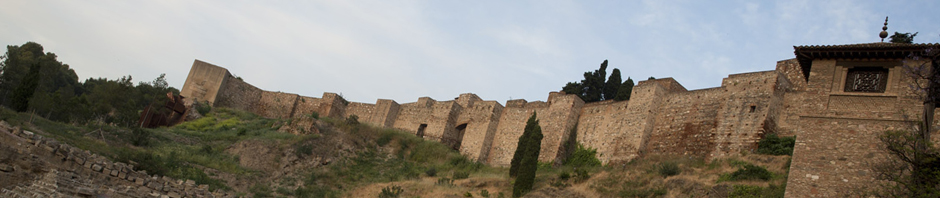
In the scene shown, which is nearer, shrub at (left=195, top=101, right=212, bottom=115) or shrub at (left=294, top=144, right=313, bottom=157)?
shrub at (left=294, top=144, right=313, bottom=157)

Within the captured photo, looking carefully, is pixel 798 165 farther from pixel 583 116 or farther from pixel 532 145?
pixel 583 116

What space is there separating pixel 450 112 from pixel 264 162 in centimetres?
1024

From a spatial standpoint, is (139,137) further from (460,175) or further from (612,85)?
(612,85)

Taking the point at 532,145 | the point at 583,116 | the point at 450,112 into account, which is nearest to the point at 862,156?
the point at 532,145

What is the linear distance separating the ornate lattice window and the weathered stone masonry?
3 centimetres

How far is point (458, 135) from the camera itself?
114 ft

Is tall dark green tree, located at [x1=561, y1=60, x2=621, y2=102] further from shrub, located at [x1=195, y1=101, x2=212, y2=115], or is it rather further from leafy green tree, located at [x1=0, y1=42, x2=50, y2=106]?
leafy green tree, located at [x1=0, y1=42, x2=50, y2=106]

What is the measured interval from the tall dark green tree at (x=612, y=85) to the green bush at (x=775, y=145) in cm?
1648

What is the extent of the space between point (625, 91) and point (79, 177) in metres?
24.7

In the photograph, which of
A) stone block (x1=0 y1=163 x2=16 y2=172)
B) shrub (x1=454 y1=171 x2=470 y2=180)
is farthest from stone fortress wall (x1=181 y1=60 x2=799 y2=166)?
stone block (x1=0 y1=163 x2=16 y2=172)

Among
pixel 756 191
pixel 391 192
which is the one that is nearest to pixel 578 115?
pixel 391 192

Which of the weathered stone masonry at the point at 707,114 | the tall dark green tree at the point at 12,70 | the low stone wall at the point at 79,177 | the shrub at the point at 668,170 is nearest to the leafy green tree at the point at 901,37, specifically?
the weathered stone masonry at the point at 707,114

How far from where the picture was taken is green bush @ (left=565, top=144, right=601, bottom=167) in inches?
1006

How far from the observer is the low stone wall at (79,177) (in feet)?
43.8
